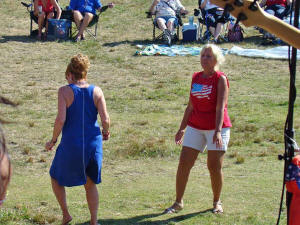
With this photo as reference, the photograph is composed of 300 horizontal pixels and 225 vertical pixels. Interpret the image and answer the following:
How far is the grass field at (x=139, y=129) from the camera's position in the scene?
6.12 m

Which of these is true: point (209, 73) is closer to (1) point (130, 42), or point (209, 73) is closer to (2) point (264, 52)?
(2) point (264, 52)

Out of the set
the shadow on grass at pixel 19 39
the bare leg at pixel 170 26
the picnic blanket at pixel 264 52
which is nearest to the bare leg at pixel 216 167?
the picnic blanket at pixel 264 52

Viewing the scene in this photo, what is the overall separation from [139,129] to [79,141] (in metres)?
4.34

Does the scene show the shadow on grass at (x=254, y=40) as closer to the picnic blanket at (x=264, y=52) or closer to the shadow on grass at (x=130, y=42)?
the picnic blanket at (x=264, y=52)

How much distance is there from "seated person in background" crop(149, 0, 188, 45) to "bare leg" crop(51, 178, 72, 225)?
32.8 feet

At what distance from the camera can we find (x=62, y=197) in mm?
5488

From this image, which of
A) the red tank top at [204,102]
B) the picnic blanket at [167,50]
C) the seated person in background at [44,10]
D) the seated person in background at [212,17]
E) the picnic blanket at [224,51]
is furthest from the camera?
the seated person in background at [44,10]

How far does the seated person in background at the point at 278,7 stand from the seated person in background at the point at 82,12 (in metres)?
4.40

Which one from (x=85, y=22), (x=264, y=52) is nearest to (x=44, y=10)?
(x=85, y=22)

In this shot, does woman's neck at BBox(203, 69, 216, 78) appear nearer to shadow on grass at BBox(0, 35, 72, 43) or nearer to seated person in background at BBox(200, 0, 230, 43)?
seated person in background at BBox(200, 0, 230, 43)

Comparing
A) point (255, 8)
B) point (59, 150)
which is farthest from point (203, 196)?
point (255, 8)

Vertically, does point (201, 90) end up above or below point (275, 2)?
below

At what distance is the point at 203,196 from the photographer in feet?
21.4

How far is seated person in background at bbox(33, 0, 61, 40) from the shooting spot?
15.3 metres
